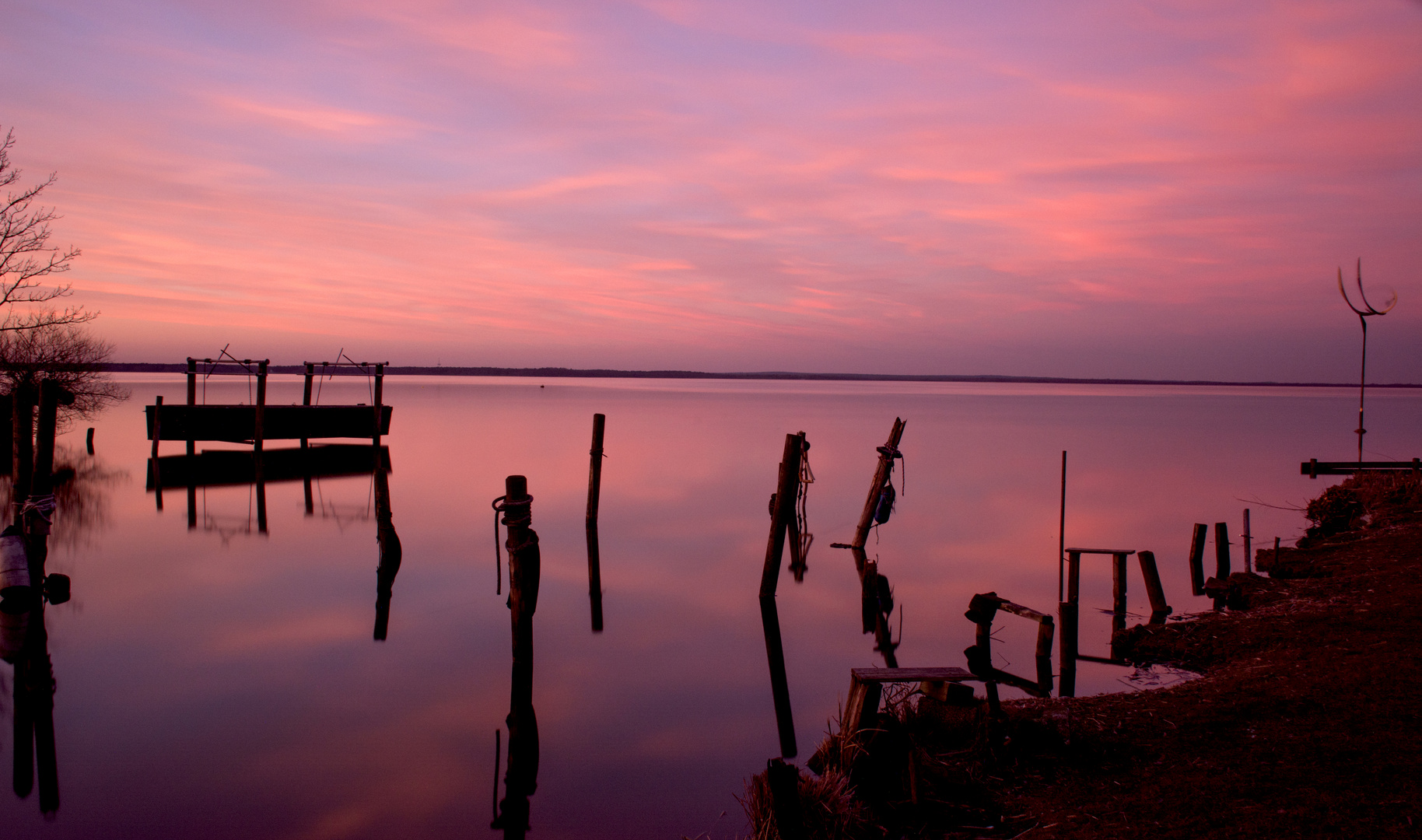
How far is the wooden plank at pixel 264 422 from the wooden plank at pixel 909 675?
33.3 m

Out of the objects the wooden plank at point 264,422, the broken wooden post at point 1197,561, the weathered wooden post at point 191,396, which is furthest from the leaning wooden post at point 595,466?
the weathered wooden post at point 191,396

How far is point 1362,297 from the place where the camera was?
24.5m

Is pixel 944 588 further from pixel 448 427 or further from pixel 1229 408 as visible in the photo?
pixel 1229 408

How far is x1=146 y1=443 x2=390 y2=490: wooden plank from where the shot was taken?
1291 inches

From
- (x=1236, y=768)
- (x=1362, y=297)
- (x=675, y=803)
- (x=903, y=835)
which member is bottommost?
(x=675, y=803)

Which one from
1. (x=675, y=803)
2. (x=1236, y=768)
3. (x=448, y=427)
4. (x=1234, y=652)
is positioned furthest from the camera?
(x=448, y=427)

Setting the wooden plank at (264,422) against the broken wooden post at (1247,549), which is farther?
the wooden plank at (264,422)

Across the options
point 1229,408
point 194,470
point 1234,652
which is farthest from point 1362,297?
point 1229,408

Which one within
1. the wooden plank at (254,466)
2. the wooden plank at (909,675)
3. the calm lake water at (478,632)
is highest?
the wooden plank at (909,675)

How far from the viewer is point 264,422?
3653 cm

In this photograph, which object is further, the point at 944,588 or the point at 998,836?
the point at 944,588

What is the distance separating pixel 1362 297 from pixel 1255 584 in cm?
1552

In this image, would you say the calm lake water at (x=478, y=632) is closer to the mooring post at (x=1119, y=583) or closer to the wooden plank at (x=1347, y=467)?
the mooring post at (x=1119, y=583)

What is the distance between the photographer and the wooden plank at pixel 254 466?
32781mm
